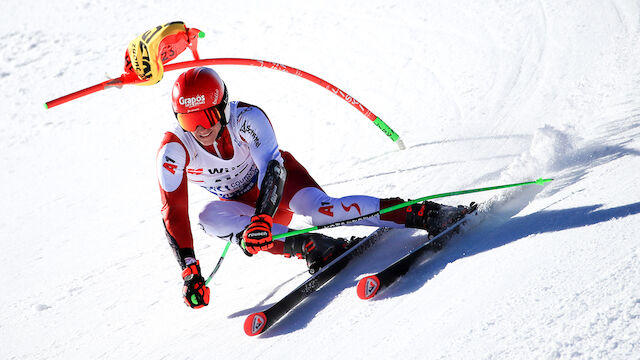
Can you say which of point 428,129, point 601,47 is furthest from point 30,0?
point 601,47

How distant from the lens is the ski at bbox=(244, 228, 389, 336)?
11.2ft

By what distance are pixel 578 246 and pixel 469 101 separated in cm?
410

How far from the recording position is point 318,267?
12.9 feet

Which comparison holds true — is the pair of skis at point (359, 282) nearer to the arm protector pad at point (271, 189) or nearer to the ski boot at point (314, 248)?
the ski boot at point (314, 248)

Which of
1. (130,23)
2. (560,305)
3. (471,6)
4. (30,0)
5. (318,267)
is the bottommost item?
(560,305)

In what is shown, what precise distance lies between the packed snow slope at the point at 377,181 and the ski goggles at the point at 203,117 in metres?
1.28

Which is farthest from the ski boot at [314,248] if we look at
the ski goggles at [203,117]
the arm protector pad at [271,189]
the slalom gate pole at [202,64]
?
the slalom gate pole at [202,64]

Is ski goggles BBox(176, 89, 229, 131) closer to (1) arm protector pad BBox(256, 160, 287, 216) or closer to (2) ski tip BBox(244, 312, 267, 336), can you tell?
(1) arm protector pad BBox(256, 160, 287, 216)

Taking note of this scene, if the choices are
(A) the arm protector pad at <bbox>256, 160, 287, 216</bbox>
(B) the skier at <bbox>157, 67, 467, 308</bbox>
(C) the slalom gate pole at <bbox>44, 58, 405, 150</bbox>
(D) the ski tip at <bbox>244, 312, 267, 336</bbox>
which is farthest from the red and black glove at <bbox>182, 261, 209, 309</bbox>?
(C) the slalom gate pole at <bbox>44, 58, 405, 150</bbox>

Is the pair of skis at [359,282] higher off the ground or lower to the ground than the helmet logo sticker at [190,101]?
lower

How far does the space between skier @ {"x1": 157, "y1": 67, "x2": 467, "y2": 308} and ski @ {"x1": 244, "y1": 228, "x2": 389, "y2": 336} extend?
9cm

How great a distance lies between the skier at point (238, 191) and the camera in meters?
3.48

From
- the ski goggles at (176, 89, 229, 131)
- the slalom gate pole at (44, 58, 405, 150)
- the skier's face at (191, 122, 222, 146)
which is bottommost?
the skier's face at (191, 122, 222, 146)

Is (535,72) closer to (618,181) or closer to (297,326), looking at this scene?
(618,181)
